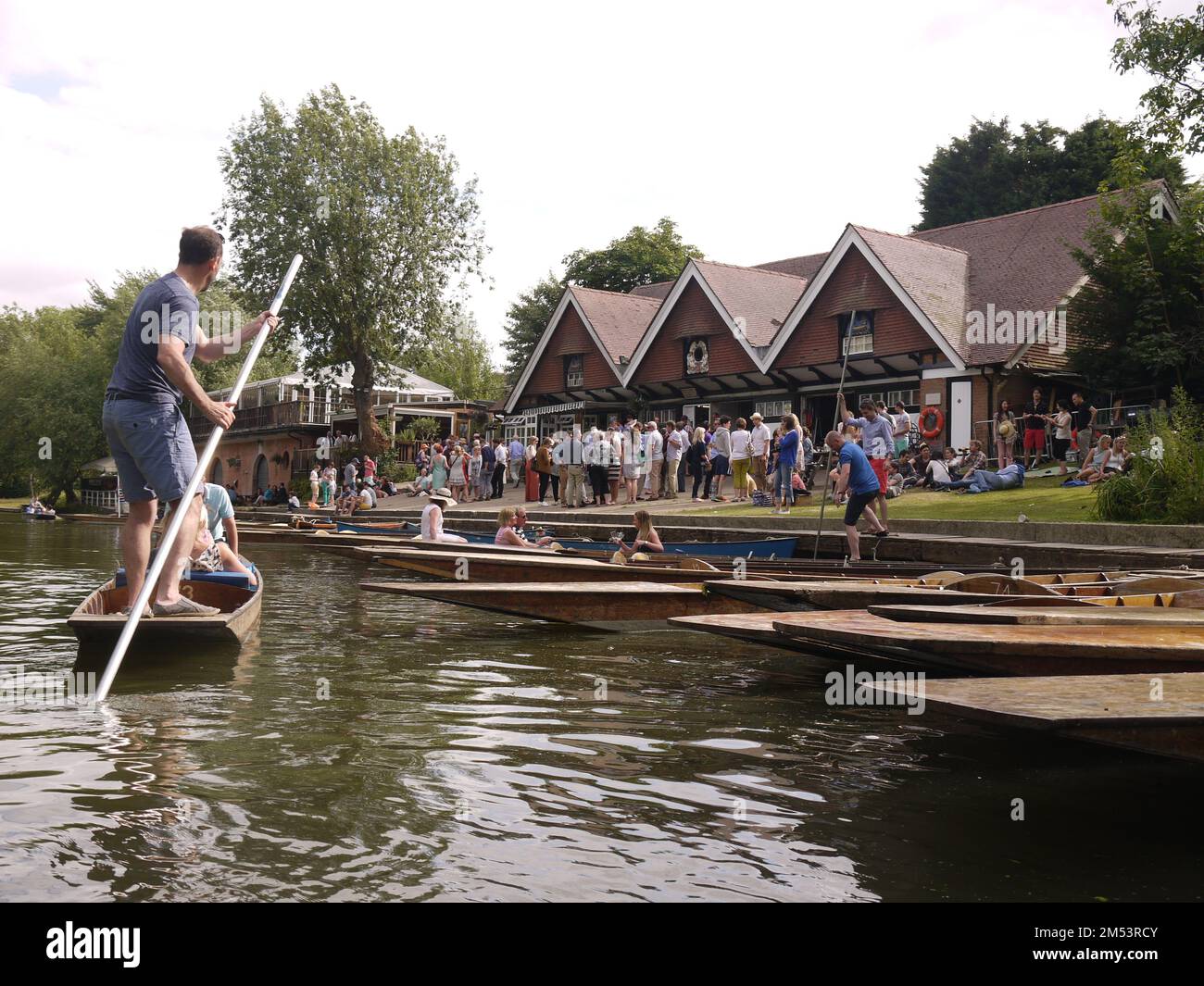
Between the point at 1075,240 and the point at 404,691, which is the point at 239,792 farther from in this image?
the point at 1075,240

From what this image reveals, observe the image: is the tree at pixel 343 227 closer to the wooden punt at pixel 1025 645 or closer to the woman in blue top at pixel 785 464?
the woman in blue top at pixel 785 464

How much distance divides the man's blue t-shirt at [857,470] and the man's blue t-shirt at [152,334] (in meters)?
8.32

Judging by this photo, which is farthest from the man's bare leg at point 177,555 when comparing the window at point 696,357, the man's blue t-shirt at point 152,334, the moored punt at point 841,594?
the window at point 696,357

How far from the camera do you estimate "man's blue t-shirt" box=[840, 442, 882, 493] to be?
1244cm

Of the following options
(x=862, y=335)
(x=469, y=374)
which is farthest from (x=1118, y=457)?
(x=469, y=374)

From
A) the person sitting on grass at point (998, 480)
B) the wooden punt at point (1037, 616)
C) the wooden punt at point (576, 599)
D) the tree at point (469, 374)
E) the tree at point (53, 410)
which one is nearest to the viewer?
the wooden punt at point (1037, 616)

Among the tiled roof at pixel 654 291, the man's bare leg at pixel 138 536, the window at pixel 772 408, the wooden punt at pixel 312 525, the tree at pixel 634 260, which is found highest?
the tree at pixel 634 260

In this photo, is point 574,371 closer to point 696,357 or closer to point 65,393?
point 696,357

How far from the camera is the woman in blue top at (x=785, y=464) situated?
59.3 feet

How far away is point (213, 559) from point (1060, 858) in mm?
6868

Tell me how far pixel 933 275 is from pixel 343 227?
20.0 metres

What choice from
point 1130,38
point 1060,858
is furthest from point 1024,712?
point 1130,38

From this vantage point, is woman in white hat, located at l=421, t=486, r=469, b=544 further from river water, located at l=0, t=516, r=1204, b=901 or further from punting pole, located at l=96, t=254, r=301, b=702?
punting pole, located at l=96, t=254, r=301, b=702

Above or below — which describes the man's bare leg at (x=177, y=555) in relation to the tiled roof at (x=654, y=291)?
below
